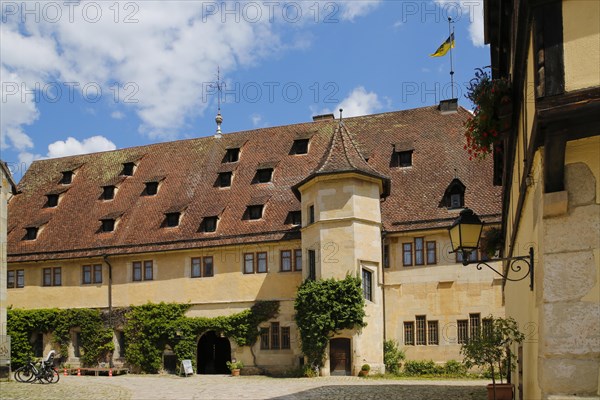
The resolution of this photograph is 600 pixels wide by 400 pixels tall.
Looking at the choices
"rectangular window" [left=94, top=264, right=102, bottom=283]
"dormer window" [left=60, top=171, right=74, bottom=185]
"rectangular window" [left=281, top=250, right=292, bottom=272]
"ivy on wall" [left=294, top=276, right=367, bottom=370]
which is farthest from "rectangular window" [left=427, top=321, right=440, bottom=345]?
"dormer window" [left=60, top=171, right=74, bottom=185]

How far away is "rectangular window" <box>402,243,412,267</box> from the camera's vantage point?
3297cm

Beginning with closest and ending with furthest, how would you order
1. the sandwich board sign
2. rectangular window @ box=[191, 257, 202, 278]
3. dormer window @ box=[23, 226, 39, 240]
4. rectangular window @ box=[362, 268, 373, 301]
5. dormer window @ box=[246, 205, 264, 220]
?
rectangular window @ box=[362, 268, 373, 301] → the sandwich board sign → dormer window @ box=[246, 205, 264, 220] → rectangular window @ box=[191, 257, 202, 278] → dormer window @ box=[23, 226, 39, 240]

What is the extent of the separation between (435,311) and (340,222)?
214 inches

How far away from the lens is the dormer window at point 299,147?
37.9 metres

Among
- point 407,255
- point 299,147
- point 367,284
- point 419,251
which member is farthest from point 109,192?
point 419,251

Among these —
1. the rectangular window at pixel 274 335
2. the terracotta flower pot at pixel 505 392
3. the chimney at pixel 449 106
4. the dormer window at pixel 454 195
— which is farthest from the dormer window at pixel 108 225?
the terracotta flower pot at pixel 505 392

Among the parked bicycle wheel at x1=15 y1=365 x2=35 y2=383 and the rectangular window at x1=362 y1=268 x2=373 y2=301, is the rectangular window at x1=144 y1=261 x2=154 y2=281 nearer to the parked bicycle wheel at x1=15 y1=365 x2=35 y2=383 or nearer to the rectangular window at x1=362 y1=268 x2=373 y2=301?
the parked bicycle wheel at x1=15 y1=365 x2=35 y2=383

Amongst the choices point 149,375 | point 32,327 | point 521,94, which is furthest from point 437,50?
point 521,94

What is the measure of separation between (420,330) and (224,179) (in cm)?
1183

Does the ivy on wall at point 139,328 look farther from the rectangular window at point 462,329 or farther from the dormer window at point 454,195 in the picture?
the dormer window at point 454,195

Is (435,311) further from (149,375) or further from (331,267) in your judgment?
(149,375)

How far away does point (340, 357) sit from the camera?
31125 mm

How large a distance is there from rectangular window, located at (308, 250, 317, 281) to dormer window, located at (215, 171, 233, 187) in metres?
7.07

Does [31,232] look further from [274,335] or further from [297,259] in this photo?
[297,259]
